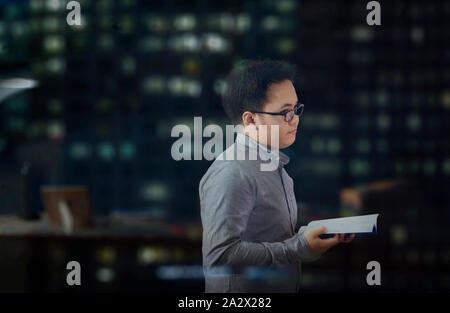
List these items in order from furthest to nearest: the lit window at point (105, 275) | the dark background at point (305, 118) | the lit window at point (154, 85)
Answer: the lit window at point (154, 85) < the lit window at point (105, 275) < the dark background at point (305, 118)

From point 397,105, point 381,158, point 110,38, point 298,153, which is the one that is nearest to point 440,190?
point 381,158

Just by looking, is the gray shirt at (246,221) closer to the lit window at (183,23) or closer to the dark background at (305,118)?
the dark background at (305,118)

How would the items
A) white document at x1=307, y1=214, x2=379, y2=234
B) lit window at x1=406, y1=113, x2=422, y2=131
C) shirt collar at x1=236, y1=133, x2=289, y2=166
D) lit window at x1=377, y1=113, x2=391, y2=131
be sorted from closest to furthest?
white document at x1=307, y1=214, x2=379, y2=234 → shirt collar at x1=236, y1=133, x2=289, y2=166 → lit window at x1=377, y1=113, x2=391, y2=131 → lit window at x1=406, y1=113, x2=422, y2=131

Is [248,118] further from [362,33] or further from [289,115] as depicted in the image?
[362,33]

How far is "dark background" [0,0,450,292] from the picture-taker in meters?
3.42

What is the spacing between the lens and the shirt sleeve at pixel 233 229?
204 cm

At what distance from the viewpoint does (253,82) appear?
7.69ft

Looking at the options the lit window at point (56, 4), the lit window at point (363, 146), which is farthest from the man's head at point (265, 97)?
the lit window at point (56, 4)

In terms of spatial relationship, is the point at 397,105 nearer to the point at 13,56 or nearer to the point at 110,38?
the point at 110,38

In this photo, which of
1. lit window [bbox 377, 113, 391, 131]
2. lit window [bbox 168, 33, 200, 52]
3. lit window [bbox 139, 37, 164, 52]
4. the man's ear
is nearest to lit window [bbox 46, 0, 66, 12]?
lit window [bbox 168, 33, 200, 52]

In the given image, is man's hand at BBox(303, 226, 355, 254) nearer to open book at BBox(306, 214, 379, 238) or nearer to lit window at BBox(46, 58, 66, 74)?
open book at BBox(306, 214, 379, 238)

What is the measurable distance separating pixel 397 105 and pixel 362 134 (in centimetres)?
109

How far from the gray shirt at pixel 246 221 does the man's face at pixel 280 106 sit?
118 mm

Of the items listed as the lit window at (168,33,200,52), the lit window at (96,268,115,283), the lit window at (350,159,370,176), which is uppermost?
the lit window at (168,33,200,52)
